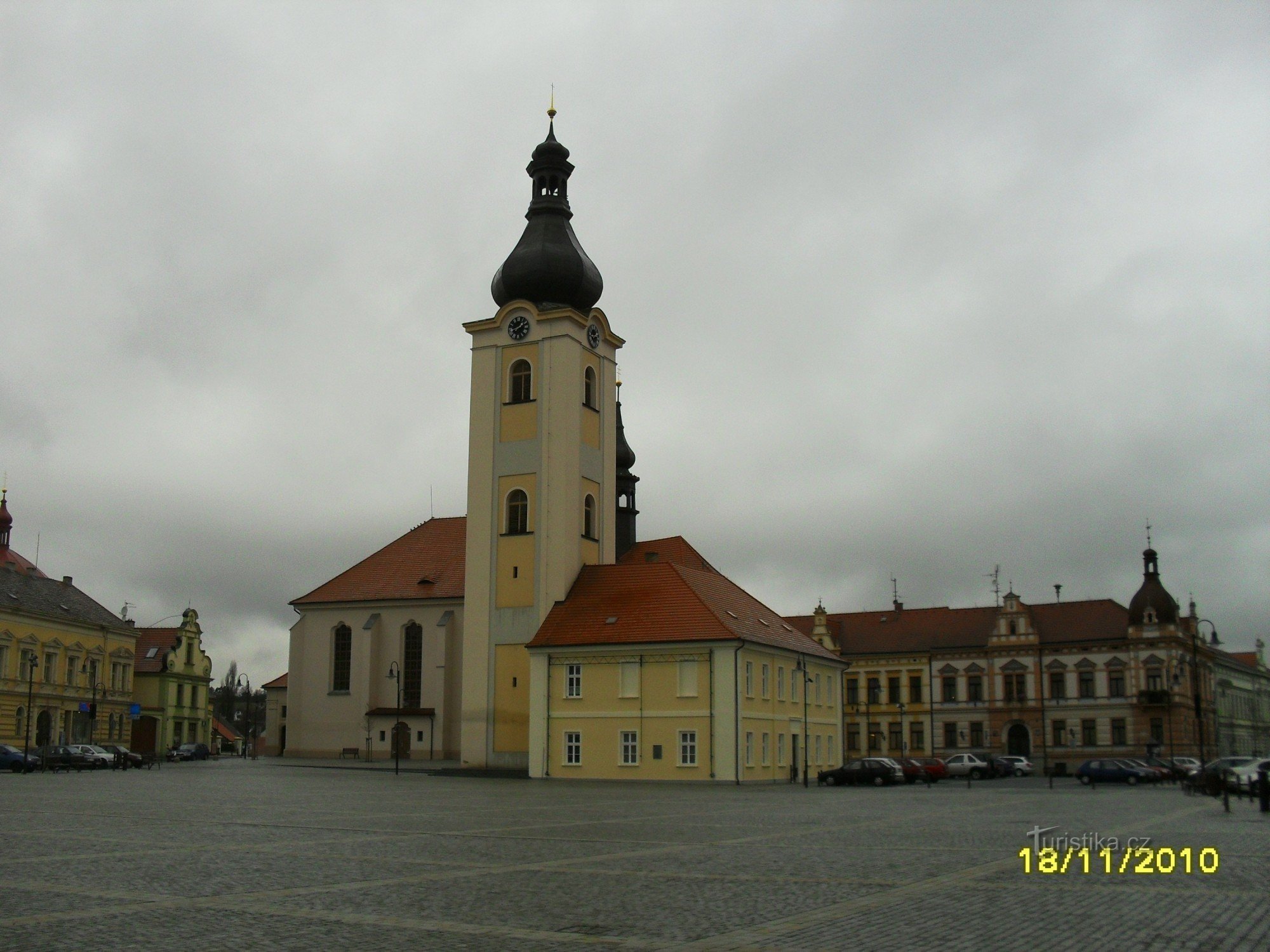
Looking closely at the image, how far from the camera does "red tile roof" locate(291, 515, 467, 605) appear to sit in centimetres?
7006

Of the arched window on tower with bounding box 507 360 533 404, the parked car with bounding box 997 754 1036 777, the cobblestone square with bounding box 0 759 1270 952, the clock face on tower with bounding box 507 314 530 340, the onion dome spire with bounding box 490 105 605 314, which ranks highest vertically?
the onion dome spire with bounding box 490 105 605 314

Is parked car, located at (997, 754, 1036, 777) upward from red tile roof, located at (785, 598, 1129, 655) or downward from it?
downward

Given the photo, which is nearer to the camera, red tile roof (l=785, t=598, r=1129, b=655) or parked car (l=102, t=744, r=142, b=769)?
parked car (l=102, t=744, r=142, b=769)

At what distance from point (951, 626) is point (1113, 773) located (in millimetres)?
32339

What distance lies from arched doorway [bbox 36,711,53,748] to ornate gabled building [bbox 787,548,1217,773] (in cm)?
4997

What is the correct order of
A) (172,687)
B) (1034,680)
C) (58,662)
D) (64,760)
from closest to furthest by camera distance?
(64,760)
(58,662)
(1034,680)
(172,687)

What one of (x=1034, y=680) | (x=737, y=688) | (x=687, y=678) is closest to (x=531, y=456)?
(x=687, y=678)

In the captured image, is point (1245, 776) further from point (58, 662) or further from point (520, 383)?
point (58, 662)

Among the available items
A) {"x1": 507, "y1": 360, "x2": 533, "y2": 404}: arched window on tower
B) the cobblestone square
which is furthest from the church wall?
the cobblestone square

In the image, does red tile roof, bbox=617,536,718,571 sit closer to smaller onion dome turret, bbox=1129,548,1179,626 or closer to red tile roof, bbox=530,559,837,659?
red tile roof, bbox=530,559,837,659

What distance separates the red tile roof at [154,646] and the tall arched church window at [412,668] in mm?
31002

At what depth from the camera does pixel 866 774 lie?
50000 millimetres

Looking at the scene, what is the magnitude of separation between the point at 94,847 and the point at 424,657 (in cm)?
5130

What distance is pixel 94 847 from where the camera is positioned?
17672 millimetres
